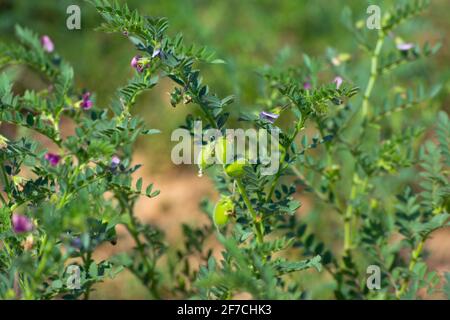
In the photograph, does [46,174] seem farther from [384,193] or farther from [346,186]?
[346,186]

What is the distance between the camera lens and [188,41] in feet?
11.7

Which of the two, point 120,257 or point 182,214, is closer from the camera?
point 120,257

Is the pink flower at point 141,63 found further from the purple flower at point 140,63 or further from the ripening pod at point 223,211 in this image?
the ripening pod at point 223,211

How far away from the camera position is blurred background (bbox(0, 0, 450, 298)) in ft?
11.4

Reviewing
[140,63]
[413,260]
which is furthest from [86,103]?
[413,260]

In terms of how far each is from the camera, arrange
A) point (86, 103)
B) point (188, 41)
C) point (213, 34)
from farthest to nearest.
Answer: point (213, 34) < point (188, 41) < point (86, 103)

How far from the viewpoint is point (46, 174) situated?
146cm

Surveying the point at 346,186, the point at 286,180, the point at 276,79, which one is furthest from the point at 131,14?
the point at 286,180

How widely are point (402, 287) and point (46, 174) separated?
934 millimetres

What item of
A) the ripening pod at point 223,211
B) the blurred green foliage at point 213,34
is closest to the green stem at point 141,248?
the ripening pod at point 223,211

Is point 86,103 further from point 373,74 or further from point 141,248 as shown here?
point 373,74

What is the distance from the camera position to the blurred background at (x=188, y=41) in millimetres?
3484

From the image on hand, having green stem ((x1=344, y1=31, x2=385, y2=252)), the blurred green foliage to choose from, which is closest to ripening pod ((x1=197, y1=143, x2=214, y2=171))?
green stem ((x1=344, y1=31, x2=385, y2=252))

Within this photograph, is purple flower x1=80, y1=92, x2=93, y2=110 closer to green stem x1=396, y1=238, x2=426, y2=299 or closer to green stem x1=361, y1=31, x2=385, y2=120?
green stem x1=361, y1=31, x2=385, y2=120
